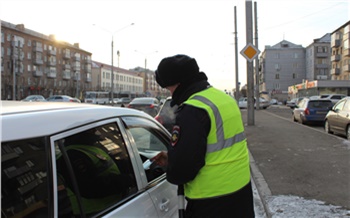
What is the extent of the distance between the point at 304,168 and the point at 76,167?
5.85 meters

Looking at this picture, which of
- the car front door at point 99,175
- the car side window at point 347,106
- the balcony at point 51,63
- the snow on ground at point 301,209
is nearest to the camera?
the car front door at point 99,175

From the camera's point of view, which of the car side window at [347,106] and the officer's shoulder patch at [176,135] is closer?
the officer's shoulder patch at [176,135]

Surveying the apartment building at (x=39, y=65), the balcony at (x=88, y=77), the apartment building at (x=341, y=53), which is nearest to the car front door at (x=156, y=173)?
the apartment building at (x=39, y=65)

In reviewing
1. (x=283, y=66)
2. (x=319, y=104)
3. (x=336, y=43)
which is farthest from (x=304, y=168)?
(x=283, y=66)

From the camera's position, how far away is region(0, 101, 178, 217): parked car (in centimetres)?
138

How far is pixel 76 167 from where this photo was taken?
1.77 meters

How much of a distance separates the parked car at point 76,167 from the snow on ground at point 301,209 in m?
2.29

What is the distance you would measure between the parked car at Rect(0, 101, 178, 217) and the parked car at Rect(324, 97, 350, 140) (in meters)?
10.5

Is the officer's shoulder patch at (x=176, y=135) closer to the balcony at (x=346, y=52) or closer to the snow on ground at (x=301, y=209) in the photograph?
the snow on ground at (x=301, y=209)

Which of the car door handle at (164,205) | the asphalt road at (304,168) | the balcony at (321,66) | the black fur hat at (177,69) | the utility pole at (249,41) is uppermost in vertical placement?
the balcony at (321,66)

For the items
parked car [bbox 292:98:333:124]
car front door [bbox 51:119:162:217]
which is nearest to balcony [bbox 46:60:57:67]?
parked car [bbox 292:98:333:124]

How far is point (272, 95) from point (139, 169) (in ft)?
317

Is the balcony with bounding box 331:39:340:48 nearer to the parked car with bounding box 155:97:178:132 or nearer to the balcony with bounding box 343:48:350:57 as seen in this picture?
the balcony with bounding box 343:48:350:57

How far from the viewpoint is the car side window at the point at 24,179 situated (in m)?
1.33
